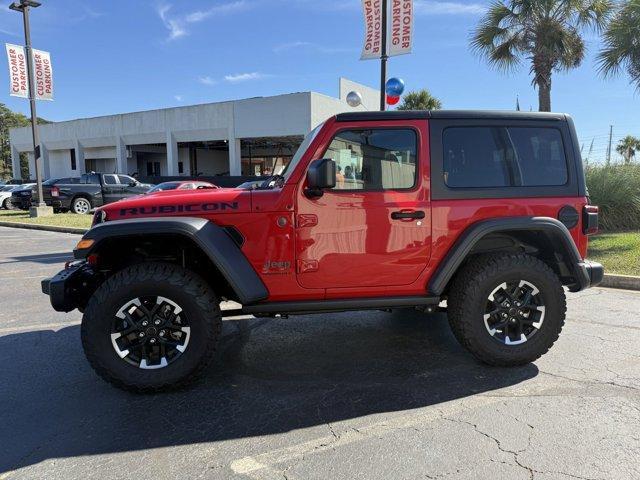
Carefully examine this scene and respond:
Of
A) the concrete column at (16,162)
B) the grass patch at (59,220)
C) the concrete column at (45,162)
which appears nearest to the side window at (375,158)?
the grass patch at (59,220)

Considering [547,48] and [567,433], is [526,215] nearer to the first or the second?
[567,433]

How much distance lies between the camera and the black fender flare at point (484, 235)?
3.65m

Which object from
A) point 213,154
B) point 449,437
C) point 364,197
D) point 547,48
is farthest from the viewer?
point 213,154

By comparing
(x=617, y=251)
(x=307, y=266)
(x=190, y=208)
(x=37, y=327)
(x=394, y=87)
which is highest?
(x=394, y=87)

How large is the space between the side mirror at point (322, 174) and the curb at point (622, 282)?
547cm

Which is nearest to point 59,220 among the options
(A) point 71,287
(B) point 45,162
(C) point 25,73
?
(C) point 25,73

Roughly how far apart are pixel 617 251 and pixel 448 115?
6.61m

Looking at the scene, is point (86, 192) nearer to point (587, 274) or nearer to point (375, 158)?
point (375, 158)

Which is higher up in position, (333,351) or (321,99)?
(321,99)

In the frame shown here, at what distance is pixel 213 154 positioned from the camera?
1682 inches

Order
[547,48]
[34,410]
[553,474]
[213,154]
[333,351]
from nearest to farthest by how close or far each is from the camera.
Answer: [553,474], [34,410], [333,351], [547,48], [213,154]

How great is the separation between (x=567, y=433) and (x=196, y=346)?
247 cm

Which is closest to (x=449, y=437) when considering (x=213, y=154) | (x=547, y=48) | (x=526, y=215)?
(x=526, y=215)

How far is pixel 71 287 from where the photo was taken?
3625 mm
